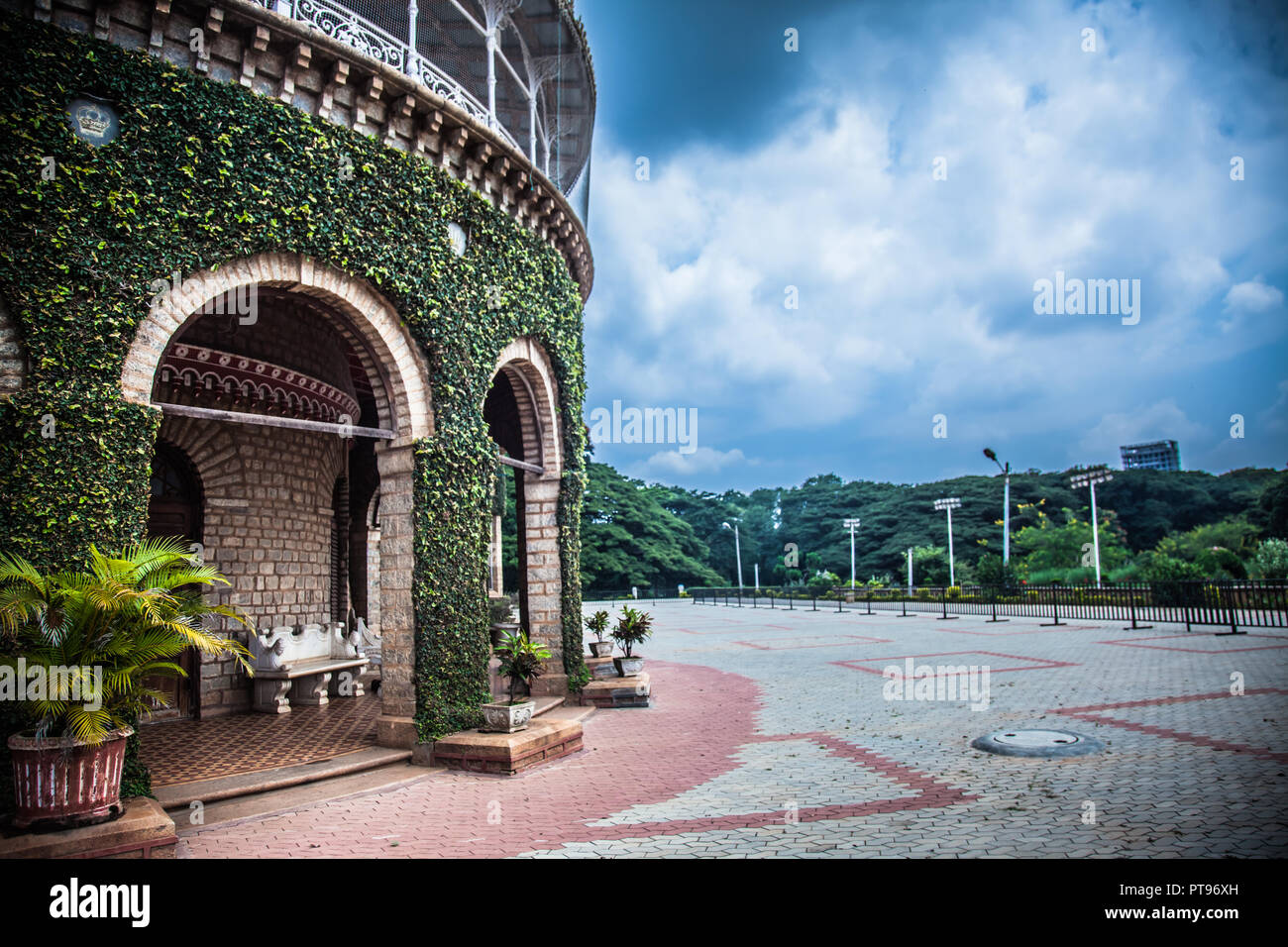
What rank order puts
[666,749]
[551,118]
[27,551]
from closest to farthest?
[27,551] < [666,749] < [551,118]

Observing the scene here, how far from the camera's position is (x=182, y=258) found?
6656 millimetres

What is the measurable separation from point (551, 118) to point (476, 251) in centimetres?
679

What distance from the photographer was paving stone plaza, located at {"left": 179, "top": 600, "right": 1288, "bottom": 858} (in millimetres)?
5027

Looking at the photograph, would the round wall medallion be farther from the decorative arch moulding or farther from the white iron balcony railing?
the decorative arch moulding

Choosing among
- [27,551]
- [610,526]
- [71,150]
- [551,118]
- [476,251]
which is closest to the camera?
[27,551]

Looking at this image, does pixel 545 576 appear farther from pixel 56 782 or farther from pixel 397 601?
pixel 56 782

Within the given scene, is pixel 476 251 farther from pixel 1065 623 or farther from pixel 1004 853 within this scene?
pixel 1065 623

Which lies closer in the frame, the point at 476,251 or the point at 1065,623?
the point at 476,251

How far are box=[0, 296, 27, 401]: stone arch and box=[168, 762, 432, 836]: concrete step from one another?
380 cm

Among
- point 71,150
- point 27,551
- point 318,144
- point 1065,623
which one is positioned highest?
point 318,144

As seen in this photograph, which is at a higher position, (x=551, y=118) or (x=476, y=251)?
(x=551, y=118)
